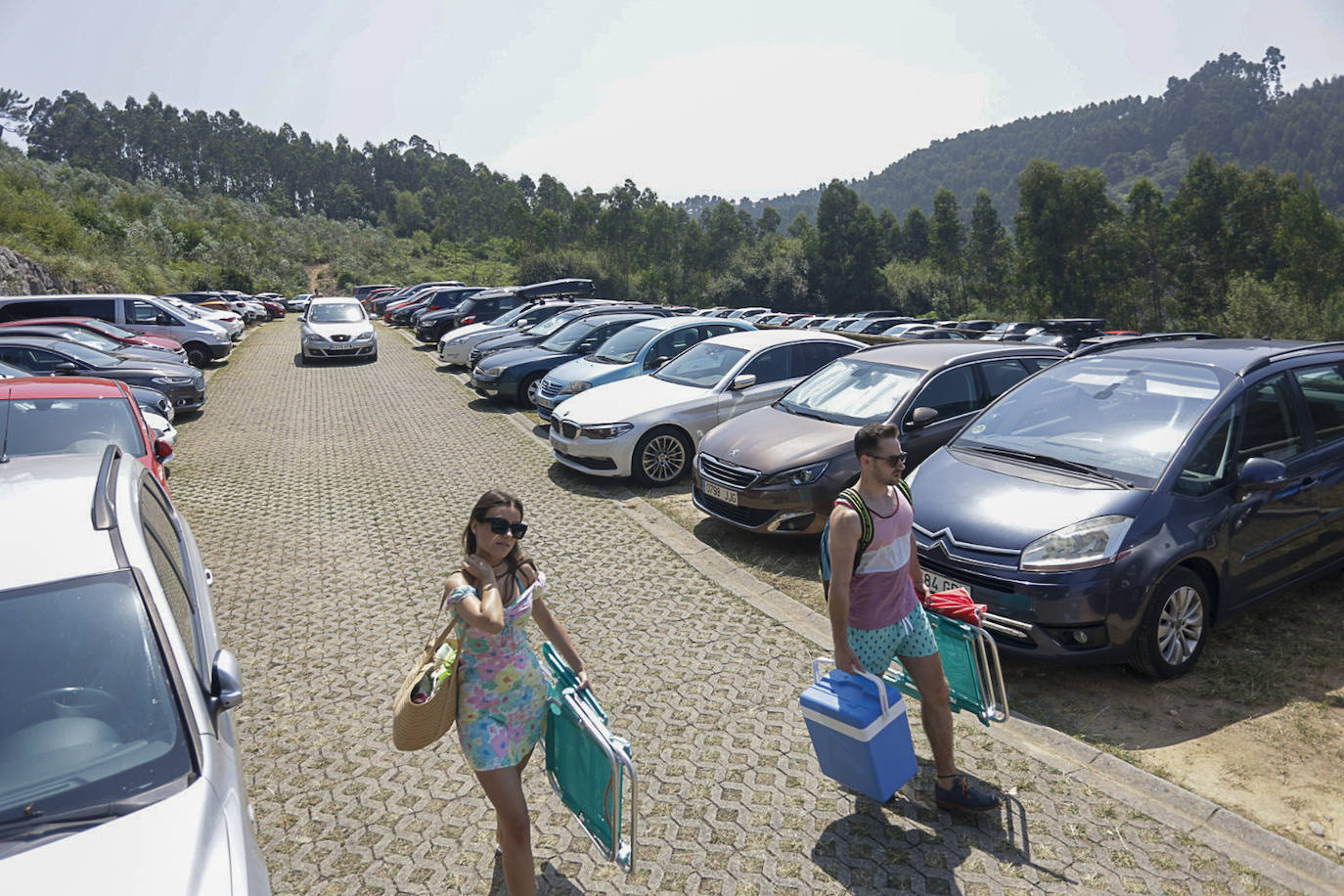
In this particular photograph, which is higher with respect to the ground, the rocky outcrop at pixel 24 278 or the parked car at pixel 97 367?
the rocky outcrop at pixel 24 278

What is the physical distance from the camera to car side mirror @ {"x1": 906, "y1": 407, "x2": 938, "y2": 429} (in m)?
6.83

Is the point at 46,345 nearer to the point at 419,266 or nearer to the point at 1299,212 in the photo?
the point at 1299,212

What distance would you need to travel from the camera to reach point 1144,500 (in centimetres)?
470

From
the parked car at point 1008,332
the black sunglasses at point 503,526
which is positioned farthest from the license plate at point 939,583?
the parked car at point 1008,332

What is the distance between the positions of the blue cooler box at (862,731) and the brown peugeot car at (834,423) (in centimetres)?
368

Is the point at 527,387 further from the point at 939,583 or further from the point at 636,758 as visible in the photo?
the point at 636,758

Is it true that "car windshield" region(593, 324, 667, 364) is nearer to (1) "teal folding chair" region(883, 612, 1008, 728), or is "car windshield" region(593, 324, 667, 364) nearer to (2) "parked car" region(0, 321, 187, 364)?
(2) "parked car" region(0, 321, 187, 364)

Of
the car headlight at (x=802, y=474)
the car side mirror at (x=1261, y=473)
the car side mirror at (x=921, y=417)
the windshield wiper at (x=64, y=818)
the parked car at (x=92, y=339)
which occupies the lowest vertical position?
the car headlight at (x=802, y=474)

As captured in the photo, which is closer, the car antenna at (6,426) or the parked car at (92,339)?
the car antenna at (6,426)

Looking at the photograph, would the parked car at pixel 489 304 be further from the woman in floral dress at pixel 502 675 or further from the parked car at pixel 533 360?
the woman in floral dress at pixel 502 675

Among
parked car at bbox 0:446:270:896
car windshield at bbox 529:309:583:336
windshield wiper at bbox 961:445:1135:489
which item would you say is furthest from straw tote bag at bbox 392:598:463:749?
car windshield at bbox 529:309:583:336

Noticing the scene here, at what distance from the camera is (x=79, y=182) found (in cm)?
7225

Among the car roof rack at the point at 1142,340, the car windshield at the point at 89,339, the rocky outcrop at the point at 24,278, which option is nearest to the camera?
the car roof rack at the point at 1142,340

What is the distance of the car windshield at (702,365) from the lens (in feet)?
32.7
